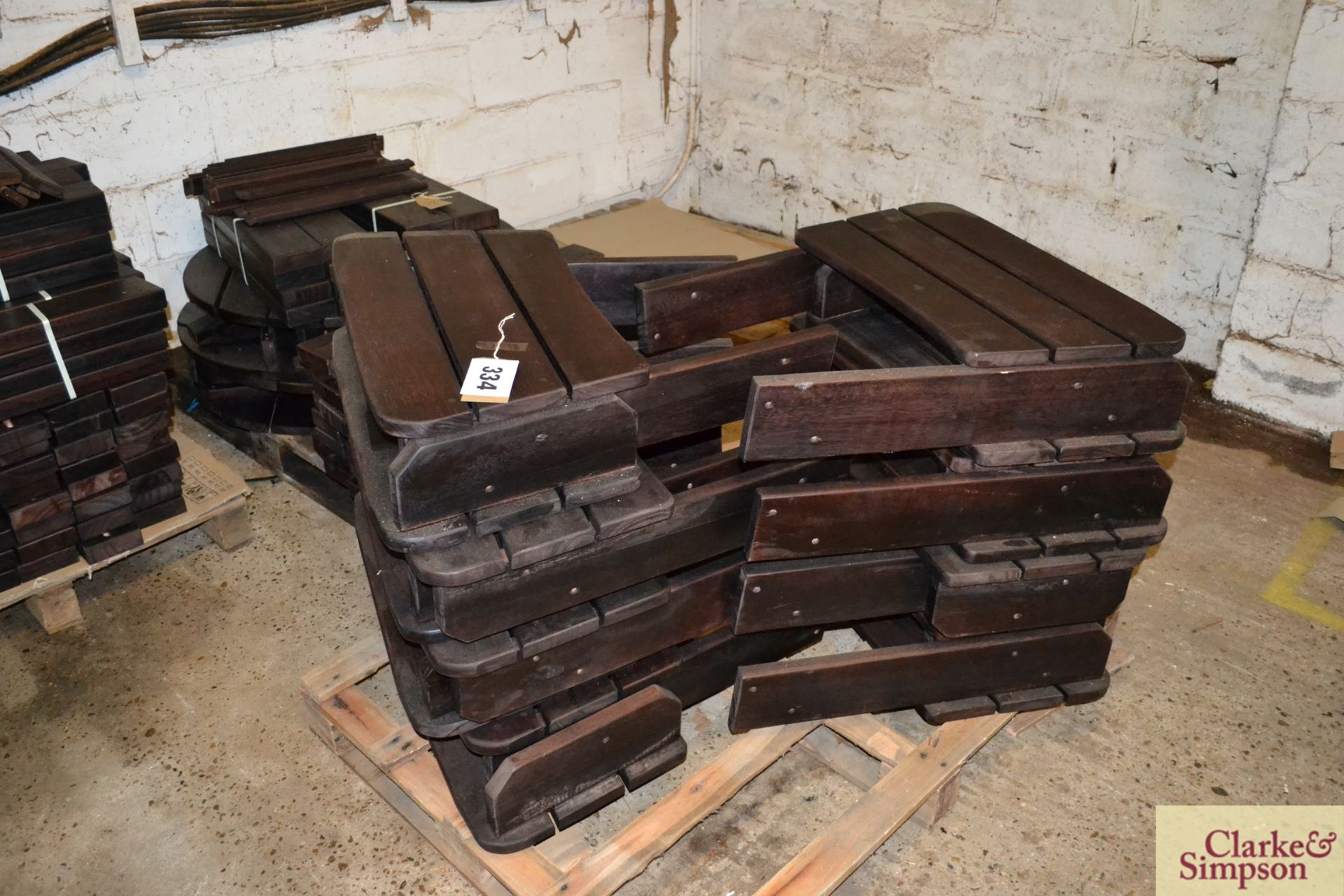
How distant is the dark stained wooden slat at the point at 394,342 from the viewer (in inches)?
69.2

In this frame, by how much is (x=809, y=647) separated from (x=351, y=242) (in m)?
1.57

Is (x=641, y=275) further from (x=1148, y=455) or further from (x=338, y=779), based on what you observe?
(x=338, y=779)

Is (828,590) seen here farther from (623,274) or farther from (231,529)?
(231,529)

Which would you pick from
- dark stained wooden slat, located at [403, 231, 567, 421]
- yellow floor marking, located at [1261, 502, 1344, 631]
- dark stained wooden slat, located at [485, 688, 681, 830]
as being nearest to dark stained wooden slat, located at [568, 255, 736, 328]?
dark stained wooden slat, located at [403, 231, 567, 421]

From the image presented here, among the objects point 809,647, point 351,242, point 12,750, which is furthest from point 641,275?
point 12,750

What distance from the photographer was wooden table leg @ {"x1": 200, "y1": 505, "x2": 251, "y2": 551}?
Answer: 326 centimetres

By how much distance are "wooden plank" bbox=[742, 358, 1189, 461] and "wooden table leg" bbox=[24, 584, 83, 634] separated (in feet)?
6.77

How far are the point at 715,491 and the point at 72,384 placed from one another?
5.83 ft

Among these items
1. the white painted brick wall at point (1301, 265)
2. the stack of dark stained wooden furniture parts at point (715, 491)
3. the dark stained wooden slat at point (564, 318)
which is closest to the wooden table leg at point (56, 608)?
the stack of dark stained wooden furniture parts at point (715, 491)

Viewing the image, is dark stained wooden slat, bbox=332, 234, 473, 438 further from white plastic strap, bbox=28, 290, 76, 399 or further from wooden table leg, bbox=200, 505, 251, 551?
wooden table leg, bbox=200, 505, 251, 551

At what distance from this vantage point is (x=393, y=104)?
458cm

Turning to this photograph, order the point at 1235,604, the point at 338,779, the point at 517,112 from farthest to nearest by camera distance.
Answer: the point at 517,112 → the point at 1235,604 → the point at 338,779

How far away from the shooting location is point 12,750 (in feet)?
8.50

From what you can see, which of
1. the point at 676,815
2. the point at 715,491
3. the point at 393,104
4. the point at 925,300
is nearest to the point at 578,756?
the point at 676,815
